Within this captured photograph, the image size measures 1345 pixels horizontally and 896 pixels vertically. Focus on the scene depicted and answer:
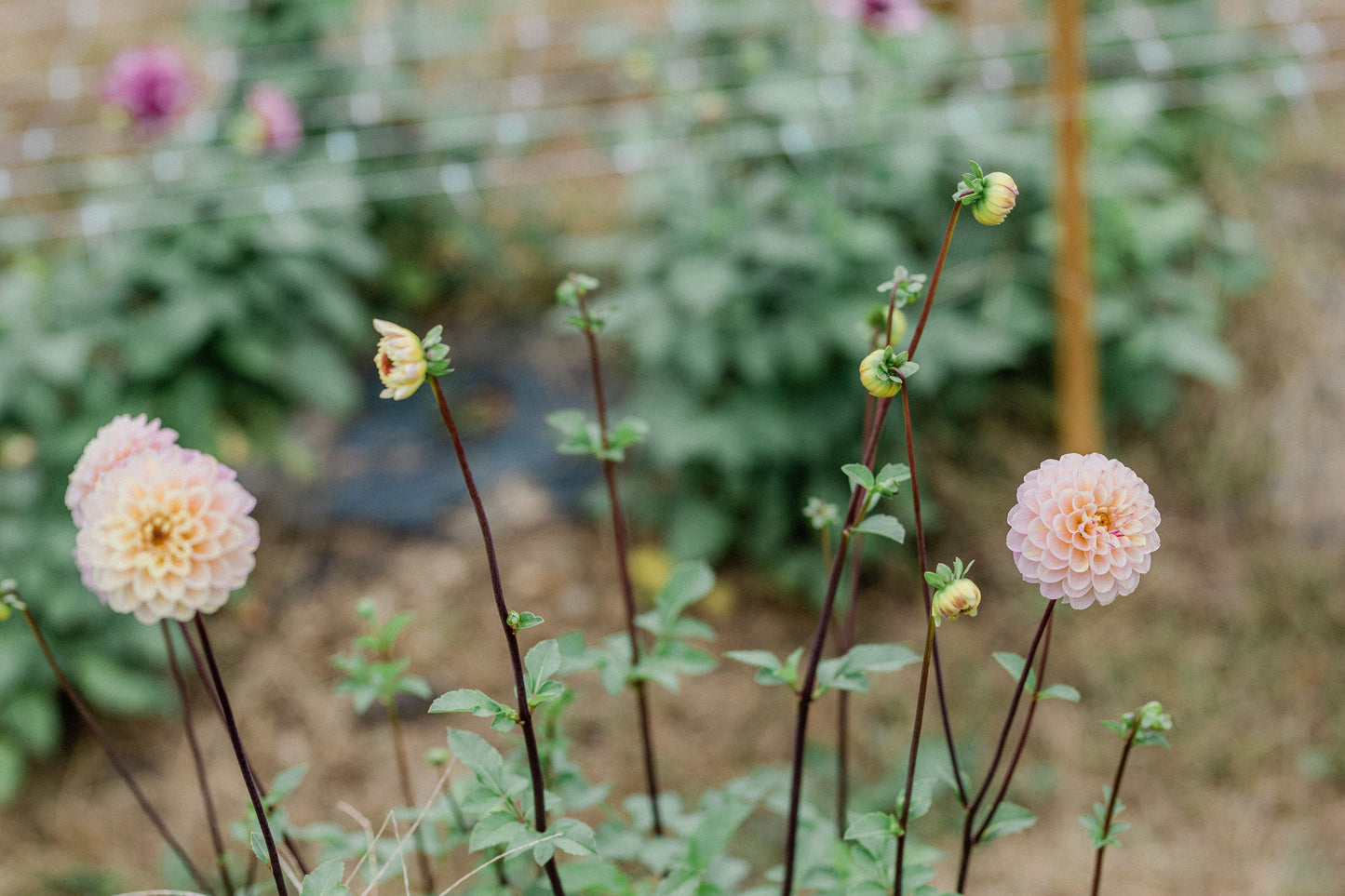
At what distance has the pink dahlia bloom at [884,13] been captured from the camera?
6.89ft

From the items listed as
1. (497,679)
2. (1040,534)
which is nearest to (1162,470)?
(497,679)

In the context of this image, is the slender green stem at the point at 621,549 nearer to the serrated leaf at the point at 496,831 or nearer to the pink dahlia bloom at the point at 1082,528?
the serrated leaf at the point at 496,831

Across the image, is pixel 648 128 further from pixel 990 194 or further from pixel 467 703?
pixel 467 703

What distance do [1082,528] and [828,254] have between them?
1.48 metres

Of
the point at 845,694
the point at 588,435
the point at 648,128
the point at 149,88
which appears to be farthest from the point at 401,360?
the point at 149,88

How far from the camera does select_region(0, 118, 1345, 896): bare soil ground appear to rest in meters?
1.92

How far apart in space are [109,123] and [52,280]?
367 mm

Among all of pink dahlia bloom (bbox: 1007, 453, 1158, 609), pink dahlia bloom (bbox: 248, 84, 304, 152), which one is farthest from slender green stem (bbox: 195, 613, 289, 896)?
pink dahlia bloom (bbox: 248, 84, 304, 152)

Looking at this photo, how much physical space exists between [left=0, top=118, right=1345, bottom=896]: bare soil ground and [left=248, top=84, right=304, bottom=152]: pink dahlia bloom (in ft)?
3.02

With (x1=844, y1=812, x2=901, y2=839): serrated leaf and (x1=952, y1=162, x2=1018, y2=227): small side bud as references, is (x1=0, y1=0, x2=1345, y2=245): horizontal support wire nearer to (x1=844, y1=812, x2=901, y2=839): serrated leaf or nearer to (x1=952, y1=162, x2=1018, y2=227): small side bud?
(x1=952, y1=162, x2=1018, y2=227): small side bud

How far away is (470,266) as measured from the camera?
3.09 metres

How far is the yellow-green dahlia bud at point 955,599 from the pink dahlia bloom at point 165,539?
49cm

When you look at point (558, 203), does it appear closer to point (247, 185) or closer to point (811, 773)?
point (247, 185)

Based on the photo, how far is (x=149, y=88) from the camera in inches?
91.8
